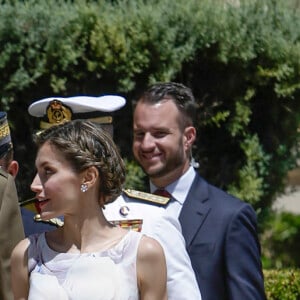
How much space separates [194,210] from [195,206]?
29mm

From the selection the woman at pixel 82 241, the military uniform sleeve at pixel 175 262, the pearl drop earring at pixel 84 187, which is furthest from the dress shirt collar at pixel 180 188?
the pearl drop earring at pixel 84 187

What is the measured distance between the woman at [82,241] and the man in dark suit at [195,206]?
976 mm

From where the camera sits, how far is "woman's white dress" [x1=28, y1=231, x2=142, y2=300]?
3475 millimetres

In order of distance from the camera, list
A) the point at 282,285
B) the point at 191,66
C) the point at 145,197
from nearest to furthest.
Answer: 1. the point at 145,197
2. the point at 191,66
3. the point at 282,285

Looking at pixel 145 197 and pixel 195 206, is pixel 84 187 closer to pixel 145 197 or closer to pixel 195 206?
pixel 145 197

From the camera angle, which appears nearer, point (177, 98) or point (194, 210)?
point (194, 210)

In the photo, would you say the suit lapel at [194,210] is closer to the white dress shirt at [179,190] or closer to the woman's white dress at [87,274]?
the white dress shirt at [179,190]

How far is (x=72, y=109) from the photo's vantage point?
458 cm

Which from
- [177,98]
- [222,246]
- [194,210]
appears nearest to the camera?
[222,246]

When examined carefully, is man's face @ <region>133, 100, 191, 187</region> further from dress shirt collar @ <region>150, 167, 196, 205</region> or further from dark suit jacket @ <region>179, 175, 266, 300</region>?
dark suit jacket @ <region>179, 175, 266, 300</region>

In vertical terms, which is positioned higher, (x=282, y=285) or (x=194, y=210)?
(x=194, y=210)

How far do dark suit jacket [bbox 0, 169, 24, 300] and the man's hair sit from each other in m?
1.22

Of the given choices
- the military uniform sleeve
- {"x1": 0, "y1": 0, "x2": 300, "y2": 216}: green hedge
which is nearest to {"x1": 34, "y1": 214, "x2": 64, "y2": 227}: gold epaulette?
the military uniform sleeve

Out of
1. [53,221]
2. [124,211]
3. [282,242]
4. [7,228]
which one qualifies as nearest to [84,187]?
[7,228]
